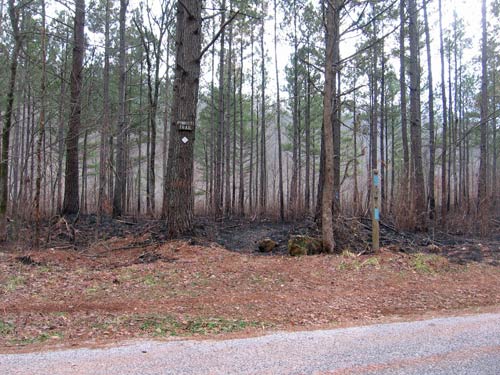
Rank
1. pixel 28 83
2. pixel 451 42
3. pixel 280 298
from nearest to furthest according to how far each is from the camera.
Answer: pixel 280 298
pixel 28 83
pixel 451 42

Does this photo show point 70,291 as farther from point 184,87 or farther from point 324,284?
point 184,87

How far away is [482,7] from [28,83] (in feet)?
56.4

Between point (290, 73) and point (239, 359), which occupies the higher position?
point (290, 73)

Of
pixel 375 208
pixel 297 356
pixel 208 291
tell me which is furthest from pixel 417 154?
pixel 297 356

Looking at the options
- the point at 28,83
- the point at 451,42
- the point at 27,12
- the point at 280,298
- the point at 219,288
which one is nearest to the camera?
the point at 280,298

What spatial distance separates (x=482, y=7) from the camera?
1659 centimetres

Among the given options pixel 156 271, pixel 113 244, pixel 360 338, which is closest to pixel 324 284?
pixel 360 338

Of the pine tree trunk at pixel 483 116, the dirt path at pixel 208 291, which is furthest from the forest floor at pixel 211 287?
the pine tree trunk at pixel 483 116

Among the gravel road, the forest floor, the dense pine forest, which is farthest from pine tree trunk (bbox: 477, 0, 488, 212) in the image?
the gravel road

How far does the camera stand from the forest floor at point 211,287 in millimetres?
4198

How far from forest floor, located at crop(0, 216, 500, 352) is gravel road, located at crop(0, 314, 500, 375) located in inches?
13.1

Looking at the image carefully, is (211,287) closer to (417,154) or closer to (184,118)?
(184,118)

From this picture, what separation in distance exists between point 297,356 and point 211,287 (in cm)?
260

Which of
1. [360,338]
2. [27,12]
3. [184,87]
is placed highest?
[27,12]
